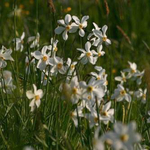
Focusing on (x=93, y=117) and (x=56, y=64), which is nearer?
(x=93, y=117)

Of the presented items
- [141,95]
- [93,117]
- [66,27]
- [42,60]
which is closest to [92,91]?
[93,117]

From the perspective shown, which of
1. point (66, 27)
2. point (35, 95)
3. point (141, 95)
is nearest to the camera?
point (35, 95)

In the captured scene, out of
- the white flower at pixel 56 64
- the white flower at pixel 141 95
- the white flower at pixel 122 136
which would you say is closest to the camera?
the white flower at pixel 122 136

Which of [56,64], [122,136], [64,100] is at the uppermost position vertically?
[56,64]

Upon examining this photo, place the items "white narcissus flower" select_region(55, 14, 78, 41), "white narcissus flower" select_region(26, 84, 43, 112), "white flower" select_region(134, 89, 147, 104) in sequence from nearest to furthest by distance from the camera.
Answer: "white narcissus flower" select_region(26, 84, 43, 112), "white narcissus flower" select_region(55, 14, 78, 41), "white flower" select_region(134, 89, 147, 104)

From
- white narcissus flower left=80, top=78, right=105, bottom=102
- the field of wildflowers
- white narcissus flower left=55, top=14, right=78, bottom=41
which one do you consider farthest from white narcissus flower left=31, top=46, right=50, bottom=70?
white narcissus flower left=80, top=78, right=105, bottom=102

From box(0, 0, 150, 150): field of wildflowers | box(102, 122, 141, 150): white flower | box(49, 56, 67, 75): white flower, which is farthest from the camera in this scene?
box(49, 56, 67, 75): white flower

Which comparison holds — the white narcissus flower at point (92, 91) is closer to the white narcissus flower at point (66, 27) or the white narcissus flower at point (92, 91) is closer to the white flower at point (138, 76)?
the white narcissus flower at point (66, 27)

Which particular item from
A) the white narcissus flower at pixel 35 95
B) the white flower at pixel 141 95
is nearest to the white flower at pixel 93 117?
the white narcissus flower at pixel 35 95

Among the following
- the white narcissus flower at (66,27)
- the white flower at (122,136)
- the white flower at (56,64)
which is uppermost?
the white narcissus flower at (66,27)

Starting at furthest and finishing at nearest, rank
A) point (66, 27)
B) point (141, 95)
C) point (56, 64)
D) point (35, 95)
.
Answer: point (141, 95)
point (66, 27)
point (56, 64)
point (35, 95)

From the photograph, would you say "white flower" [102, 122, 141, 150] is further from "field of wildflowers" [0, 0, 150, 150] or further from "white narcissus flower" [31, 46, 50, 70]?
"white narcissus flower" [31, 46, 50, 70]

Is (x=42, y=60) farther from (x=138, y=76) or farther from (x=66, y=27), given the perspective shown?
(x=138, y=76)

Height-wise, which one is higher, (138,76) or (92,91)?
(138,76)
